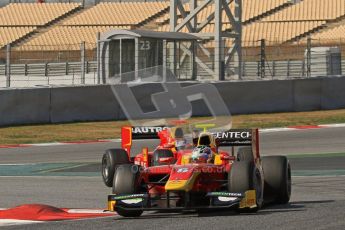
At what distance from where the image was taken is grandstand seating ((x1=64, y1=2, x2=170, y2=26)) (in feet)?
201

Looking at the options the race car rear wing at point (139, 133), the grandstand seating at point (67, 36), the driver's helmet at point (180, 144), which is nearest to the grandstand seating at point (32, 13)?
the grandstand seating at point (67, 36)

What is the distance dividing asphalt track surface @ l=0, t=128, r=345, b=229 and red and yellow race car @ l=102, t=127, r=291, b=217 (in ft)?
0.54

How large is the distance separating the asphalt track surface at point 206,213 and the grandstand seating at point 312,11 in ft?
105

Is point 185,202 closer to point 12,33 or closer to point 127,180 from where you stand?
point 127,180

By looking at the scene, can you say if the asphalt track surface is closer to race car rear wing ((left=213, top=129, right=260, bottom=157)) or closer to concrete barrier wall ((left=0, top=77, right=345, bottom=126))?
race car rear wing ((left=213, top=129, right=260, bottom=157))

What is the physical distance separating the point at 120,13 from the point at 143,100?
37.5 metres

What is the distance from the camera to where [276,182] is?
1173cm

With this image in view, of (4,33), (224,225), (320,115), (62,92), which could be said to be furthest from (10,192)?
(4,33)

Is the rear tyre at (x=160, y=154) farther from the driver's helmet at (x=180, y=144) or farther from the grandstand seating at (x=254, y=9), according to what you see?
the grandstand seating at (x=254, y=9)

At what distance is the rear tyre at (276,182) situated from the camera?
1173 cm

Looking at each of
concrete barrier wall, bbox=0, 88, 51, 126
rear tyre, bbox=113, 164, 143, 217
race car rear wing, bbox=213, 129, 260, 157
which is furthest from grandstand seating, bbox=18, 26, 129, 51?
rear tyre, bbox=113, 164, 143, 217

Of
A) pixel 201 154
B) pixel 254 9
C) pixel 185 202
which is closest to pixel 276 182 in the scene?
pixel 201 154

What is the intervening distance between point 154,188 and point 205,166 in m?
0.71

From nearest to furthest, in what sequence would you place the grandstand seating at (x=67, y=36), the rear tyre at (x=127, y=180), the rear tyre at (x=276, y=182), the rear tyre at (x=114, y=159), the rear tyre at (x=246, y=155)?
the rear tyre at (x=127, y=180), the rear tyre at (x=276, y=182), the rear tyre at (x=246, y=155), the rear tyre at (x=114, y=159), the grandstand seating at (x=67, y=36)
